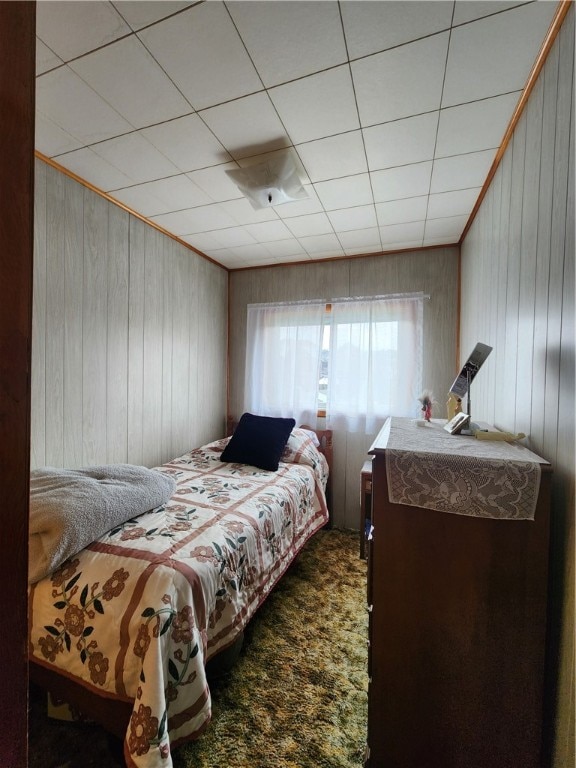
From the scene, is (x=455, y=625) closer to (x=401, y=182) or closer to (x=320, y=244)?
(x=401, y=182)

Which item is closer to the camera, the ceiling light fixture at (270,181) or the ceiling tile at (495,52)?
the ceiling tile at (495,52)

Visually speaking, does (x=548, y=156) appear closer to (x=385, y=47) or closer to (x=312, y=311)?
(x=385, y=47)

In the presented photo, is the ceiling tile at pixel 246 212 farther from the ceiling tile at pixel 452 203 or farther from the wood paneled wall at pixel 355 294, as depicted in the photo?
the ceiling tile at pixel 452 203

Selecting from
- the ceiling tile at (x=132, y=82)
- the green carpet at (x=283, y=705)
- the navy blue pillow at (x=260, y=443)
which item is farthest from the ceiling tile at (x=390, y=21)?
the green carpet at (x=283, y=705)

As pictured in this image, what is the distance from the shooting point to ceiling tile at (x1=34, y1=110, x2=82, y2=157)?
1.50 m

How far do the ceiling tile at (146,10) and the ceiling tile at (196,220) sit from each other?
1127 mm

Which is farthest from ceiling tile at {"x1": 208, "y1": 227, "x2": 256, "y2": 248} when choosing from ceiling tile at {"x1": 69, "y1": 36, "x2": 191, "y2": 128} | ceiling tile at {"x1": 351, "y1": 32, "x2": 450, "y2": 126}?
ceiling tile at {"x1": 351, "y1": 32, "x2": 450, "y2": 126}

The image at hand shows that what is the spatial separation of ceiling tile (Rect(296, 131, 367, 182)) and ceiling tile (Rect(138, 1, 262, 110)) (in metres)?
0.42

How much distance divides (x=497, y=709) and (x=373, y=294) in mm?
2725

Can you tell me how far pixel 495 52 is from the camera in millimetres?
1133

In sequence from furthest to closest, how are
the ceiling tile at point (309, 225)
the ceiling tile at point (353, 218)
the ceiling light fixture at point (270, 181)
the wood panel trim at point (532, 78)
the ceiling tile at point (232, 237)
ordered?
the ceiling tile at point (232, 237)
the ceiling tile at point (309, 225)
the ceiling tile at point (353, 218)
the ceiling light fixture at point (270, 181)
the wood panel trim at point (532, 78)

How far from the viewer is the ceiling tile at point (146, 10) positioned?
1.02 metres

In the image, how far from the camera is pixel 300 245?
112 inches

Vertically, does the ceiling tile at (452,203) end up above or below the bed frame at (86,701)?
above
